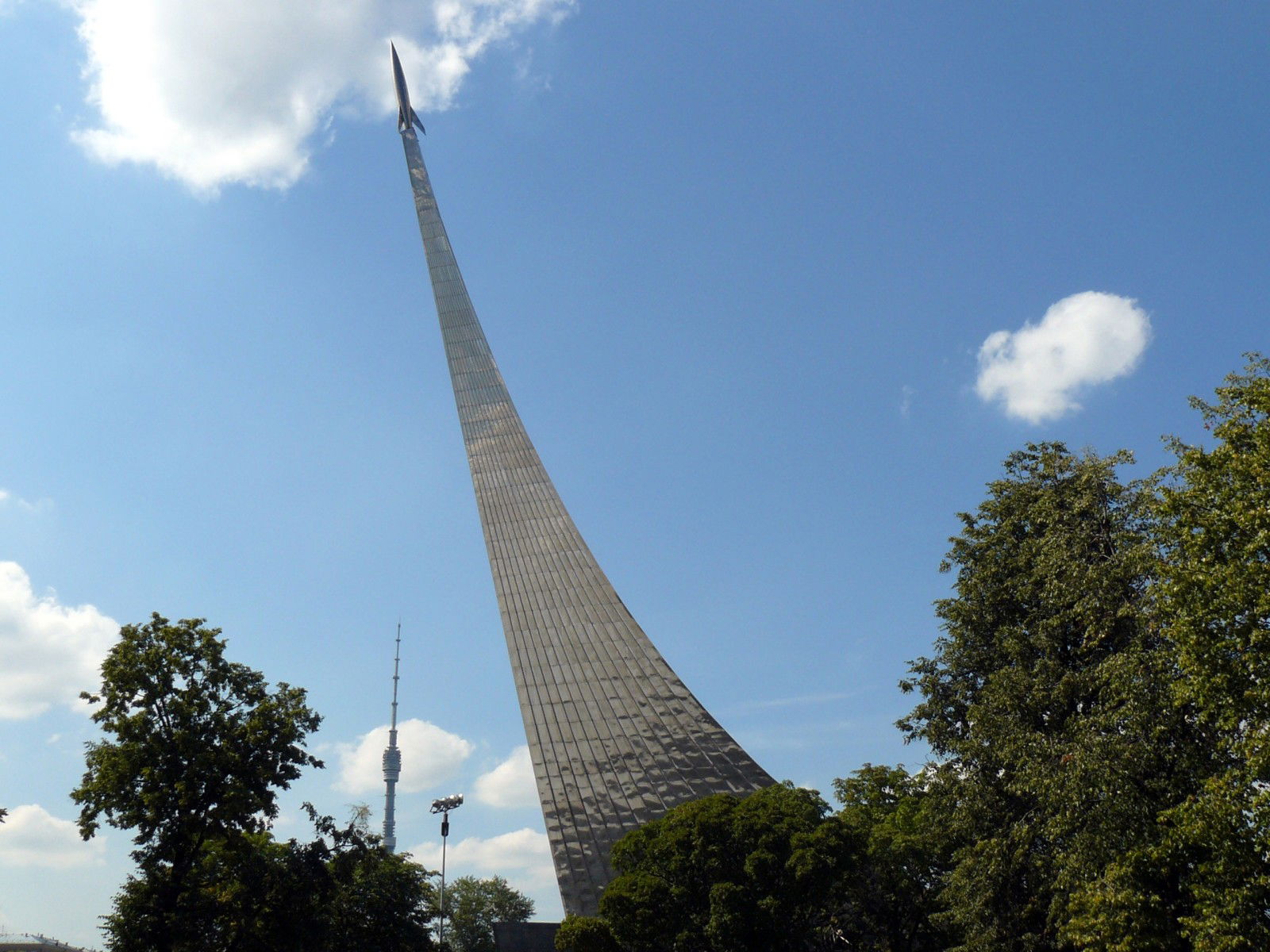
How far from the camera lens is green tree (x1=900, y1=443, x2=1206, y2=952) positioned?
11914mm

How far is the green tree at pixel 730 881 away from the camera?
715 inches

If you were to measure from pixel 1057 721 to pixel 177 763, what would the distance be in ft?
45.8

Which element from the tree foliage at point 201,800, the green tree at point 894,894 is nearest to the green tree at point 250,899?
the tree foliage at point 201,800

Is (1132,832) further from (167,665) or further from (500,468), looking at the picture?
(500,468)

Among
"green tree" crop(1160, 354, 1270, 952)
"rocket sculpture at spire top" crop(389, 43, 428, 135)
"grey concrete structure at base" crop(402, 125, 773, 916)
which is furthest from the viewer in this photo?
"rocket sculpture at spire top" crop(389, 43, 428, 135)

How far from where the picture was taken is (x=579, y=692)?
2734 centimetres

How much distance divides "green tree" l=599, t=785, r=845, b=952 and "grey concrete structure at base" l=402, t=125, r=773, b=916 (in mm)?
4610

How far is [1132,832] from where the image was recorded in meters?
11.8

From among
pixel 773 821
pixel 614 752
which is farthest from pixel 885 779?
pixel 773 821

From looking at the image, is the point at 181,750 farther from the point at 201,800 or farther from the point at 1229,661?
the point at 1229,661

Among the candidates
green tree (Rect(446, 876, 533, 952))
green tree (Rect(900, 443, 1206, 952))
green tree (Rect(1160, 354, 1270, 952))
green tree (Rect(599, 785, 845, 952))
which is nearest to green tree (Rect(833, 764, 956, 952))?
green tree (Rect(599, 785, 845, 952))

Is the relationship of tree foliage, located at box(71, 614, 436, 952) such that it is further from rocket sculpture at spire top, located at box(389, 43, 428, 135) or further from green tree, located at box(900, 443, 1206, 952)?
rocket sculpture at spire top, located at box(389, 43, 428, 135)

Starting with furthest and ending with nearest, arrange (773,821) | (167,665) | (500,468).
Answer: (500,468), (773,821), (167,665)

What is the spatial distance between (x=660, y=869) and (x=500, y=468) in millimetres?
16251
